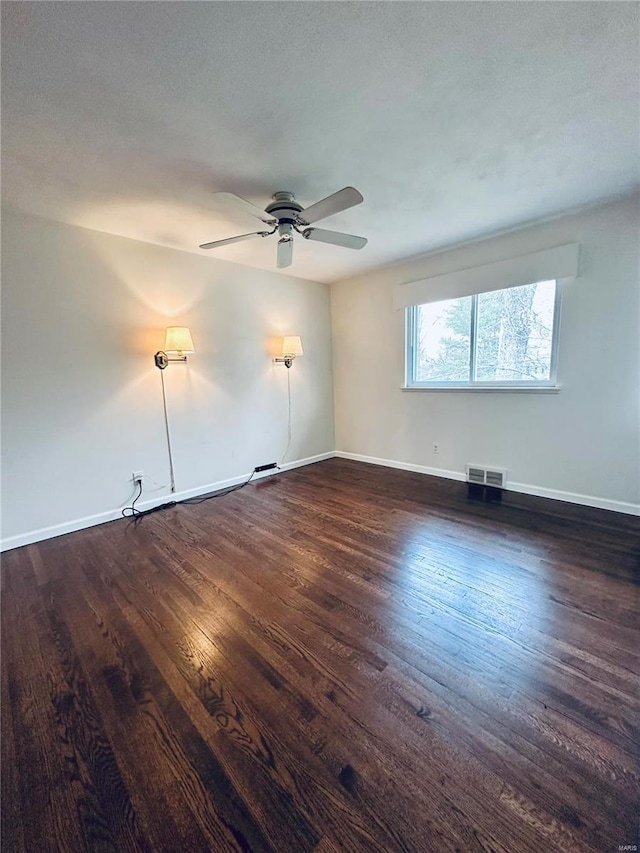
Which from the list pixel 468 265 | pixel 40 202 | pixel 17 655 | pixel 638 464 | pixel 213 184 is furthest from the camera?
pixel 468 265

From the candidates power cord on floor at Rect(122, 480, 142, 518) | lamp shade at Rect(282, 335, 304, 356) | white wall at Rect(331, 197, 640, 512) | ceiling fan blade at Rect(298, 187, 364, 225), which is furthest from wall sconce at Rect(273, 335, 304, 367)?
power cord on floor at Rect(122, 480, 142, 518)

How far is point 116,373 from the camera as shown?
3135mm

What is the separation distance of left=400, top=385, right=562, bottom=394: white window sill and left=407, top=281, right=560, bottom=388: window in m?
0.03

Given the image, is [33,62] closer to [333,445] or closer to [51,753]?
[51,753]

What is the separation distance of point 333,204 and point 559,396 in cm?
263

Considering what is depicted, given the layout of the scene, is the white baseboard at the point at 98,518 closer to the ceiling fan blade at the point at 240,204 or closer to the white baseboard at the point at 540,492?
the white baseboard at the point at 540,492

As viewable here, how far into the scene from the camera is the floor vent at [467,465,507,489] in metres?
3.58

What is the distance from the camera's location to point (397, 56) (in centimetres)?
139

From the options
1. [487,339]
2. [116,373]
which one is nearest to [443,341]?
[487,339]

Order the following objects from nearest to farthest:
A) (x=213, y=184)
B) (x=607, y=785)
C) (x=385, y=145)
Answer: (x=607, y=785)
(x=385, y=145)
(x=213, y=184)

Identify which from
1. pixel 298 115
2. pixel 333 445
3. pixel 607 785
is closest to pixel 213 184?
pixel 298 115

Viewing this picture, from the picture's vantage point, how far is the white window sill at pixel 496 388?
3190 millimetres

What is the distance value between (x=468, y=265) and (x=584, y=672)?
11.4 ft

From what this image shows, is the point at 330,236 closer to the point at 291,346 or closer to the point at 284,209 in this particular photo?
the point at 284,209
